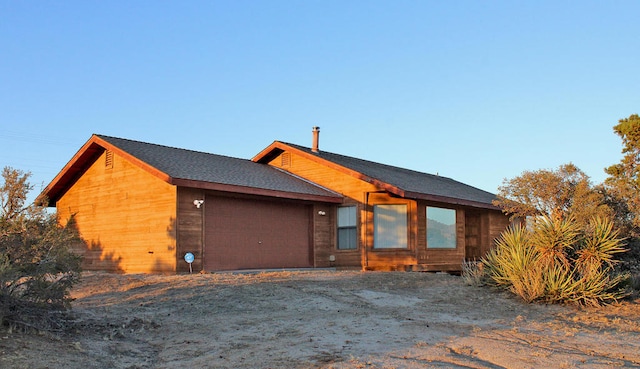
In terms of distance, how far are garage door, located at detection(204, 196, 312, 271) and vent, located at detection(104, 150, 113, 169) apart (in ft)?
11.8

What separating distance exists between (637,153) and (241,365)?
1755 cm

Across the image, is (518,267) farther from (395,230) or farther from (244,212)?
(244,212)

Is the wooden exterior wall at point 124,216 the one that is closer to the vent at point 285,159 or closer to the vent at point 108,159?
the vent at point 108,159

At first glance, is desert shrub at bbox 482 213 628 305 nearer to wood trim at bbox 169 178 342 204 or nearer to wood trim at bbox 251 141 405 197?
wood trim at bbox 251 141 405 197

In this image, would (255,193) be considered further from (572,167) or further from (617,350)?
(617,350)

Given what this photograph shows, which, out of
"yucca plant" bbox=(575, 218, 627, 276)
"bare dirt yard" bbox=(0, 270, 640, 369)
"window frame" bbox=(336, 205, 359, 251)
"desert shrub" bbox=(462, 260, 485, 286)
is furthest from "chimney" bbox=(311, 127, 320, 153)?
"yucca plant" bbox=(575, 218, 627, 276)

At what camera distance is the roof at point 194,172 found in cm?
1575

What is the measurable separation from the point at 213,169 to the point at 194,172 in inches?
57.1

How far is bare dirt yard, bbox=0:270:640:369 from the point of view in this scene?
266 inches

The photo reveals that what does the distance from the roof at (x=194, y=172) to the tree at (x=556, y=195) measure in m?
5.47

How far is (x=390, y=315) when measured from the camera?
9633 millimetres

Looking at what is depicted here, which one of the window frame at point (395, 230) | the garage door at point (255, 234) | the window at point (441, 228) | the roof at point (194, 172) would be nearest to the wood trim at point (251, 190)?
the roof at point (194, 172)

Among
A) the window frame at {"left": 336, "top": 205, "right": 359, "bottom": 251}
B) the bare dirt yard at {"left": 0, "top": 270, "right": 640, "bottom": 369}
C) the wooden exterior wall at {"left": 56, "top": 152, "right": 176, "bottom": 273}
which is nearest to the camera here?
the bare dirt yard at {"left": 0, "top": 270, "right": 640, "bottom": 369}

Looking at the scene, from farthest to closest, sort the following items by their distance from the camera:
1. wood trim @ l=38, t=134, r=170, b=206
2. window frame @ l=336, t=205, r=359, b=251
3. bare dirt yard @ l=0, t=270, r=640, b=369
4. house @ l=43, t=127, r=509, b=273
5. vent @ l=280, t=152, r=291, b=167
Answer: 1. vent @ l=280, t=152, r=291, b=167
2. window frame @ l=336, t=205, r=359, b=251
3. wood trim @ l=38, t=134, r=170, b=206
4. house @ l=43, t=127, r=509, b=273
5. bare dirt yard @ l=0, t=270, r=640, b=369
